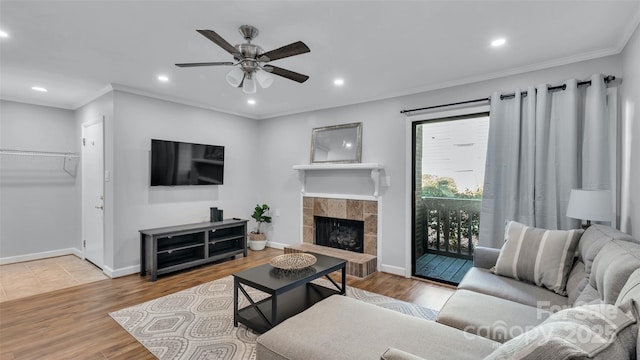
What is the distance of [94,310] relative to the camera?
299 cm

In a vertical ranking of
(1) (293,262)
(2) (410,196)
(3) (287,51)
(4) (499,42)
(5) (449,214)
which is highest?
(4) (499,42)

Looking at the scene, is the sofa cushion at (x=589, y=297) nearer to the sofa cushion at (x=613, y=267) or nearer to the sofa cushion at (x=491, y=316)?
the sofa cushion at (x=613, y=267)

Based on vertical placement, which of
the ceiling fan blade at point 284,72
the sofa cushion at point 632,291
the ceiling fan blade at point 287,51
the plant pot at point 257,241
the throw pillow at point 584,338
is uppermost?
the ceiling fan blade at point 287,51

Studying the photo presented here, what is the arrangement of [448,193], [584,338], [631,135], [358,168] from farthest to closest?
1. [358,168]
2. [448,193]
3. [631,135]
4. [584,338]

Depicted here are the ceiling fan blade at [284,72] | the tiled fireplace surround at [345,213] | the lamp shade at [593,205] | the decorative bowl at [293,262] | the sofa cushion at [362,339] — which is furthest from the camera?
the tiled fireplace surround at [345,213]

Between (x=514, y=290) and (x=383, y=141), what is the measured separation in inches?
97.2

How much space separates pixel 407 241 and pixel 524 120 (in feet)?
6.30

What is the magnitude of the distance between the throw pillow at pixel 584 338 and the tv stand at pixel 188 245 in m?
3.94

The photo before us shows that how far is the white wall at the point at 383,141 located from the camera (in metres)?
3.16

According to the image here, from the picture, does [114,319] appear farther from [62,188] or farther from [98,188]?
[62,188]

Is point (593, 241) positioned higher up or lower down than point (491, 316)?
higher up

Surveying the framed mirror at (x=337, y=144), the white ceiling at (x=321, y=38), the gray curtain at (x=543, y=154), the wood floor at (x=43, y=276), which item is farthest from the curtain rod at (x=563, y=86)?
the wood floor at (x=43, y=276)

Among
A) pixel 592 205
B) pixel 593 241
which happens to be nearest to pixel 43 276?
pixel 593 241

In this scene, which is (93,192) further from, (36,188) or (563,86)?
(563,86)
